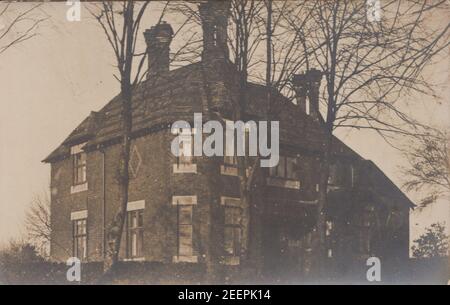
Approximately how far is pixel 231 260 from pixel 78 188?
7.99 feet

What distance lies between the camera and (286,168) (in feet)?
28.8

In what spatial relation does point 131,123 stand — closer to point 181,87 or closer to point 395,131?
point 181,87

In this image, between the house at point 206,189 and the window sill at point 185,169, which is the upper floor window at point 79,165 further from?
the window sill at point 185,169

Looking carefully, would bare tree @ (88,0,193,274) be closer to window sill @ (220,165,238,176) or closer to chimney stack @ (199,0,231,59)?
chimney stack @ (199,0,231,59)

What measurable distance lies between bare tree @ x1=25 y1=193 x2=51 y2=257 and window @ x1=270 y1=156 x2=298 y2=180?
3303 millimetres

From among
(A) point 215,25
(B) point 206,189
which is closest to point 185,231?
(B) point 206,189

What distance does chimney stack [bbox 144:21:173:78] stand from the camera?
28.1 ft

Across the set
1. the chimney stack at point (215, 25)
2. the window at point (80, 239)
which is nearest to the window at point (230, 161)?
the chimney stack at point (215, 25)

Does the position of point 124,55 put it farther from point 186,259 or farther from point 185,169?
point 186,259

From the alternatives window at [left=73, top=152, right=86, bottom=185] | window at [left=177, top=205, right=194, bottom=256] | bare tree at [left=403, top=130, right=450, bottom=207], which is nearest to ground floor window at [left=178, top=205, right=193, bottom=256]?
window at [left=177, top=205, right=194, bottom=256]

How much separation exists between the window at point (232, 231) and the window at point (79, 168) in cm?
217

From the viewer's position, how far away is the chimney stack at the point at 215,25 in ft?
28.3
